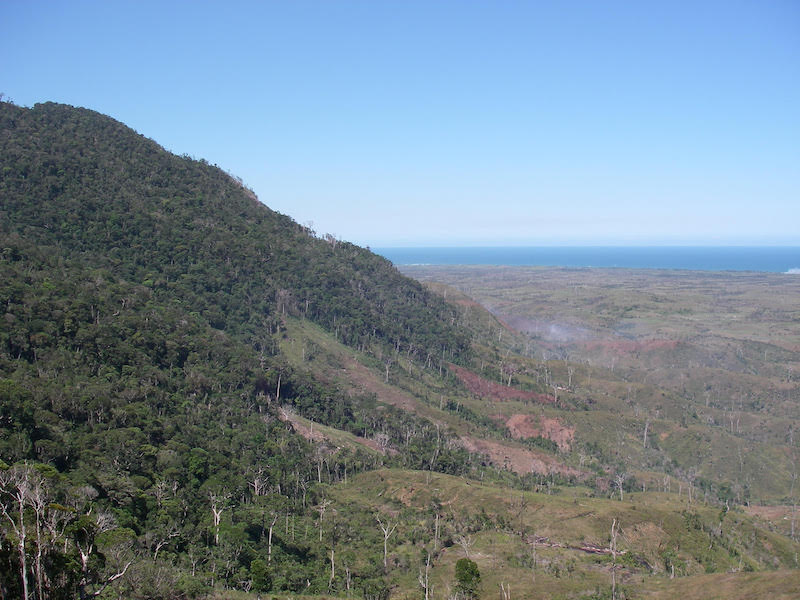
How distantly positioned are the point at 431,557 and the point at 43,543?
39329 millimetres

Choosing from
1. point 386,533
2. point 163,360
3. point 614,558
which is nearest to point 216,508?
point 386,533

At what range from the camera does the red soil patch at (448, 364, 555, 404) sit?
143 metres

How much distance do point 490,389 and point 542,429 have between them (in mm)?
24062

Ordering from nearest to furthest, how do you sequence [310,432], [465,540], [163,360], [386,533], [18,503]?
[18,503] < [386,533] < [465,540] < [163,360] < [310,432]

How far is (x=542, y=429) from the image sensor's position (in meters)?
126

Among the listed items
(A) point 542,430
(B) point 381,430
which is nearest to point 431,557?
(B) point 381,430

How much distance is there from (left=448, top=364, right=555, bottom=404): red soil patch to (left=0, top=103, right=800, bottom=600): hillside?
0.72 meters

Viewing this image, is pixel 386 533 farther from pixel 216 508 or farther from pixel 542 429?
pixel 542 429

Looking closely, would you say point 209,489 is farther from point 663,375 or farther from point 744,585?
point 663,375

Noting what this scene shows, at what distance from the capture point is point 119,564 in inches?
1602

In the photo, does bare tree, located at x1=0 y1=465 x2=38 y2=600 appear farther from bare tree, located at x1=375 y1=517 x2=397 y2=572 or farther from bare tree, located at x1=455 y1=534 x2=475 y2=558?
bare tree, located at x1=455 y1=534 x2=475 y2=558

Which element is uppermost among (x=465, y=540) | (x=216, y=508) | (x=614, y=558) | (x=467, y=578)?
(x=216, y=508)

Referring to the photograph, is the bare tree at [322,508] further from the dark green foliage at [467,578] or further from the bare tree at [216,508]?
the dark green foliage at [467,578]

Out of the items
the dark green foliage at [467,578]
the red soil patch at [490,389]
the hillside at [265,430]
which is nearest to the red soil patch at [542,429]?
the hillside at [265,430]
